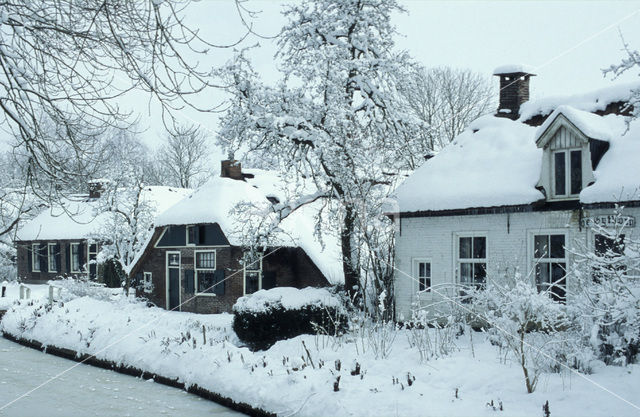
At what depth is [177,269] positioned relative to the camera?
1185 inches

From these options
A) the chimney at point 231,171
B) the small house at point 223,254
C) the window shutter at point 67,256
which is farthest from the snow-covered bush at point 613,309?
the window shutter at point 67,256

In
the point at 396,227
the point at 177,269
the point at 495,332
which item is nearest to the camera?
the point at 495,332

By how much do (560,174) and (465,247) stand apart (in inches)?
122

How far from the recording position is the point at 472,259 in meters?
18.0

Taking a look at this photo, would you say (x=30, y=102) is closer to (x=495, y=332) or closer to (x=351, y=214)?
(x=495, y=332)

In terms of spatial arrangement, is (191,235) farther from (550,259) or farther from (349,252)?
(550,259)

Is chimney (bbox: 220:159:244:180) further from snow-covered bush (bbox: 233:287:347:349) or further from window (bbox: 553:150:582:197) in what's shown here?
window (bbox: 553:150:582:197)

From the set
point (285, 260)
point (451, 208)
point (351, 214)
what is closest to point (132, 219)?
point (285, 260)

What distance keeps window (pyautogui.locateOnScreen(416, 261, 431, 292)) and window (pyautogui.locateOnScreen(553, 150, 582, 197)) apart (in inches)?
166

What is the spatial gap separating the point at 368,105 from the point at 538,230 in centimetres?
630

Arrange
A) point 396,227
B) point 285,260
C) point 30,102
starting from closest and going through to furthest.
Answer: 1. point 30,102
2. point 396,227
3. point 285,260

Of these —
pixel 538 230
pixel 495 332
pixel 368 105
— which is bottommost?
pixel 495 332

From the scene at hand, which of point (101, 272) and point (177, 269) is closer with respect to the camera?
point (177, 269)

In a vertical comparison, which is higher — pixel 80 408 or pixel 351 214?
pixel 351 214
